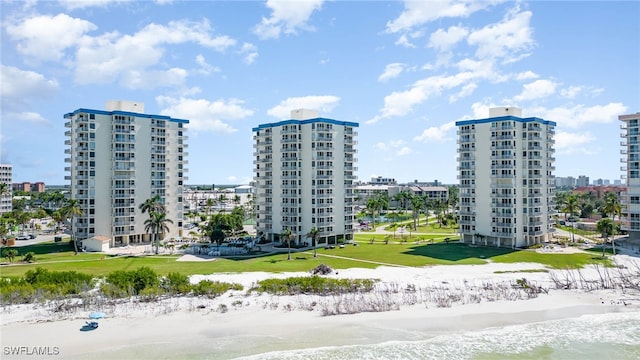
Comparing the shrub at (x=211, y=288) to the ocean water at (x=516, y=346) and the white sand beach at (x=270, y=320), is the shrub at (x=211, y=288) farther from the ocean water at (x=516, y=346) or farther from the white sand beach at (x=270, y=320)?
the ocean water at (x=516, y=346)

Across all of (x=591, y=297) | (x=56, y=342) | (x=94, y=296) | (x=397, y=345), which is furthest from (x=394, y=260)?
(x=56, y=342)

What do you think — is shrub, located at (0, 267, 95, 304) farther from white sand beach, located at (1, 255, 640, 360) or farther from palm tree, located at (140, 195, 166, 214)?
palm tree, located at (140, 195, 166, 214)

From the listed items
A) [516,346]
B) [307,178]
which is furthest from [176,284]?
[307,178]

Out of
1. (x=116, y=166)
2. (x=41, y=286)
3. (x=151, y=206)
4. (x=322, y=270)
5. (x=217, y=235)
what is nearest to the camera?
(x=41, y=286)

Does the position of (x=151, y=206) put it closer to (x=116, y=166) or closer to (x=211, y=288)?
(x=116, y=166)

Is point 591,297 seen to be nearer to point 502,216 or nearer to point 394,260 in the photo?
point 394,260

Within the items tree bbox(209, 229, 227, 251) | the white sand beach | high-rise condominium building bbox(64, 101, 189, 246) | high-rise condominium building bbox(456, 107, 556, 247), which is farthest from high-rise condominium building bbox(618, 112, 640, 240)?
high-rise condominium building bbox(64, 101, 189, 246)
